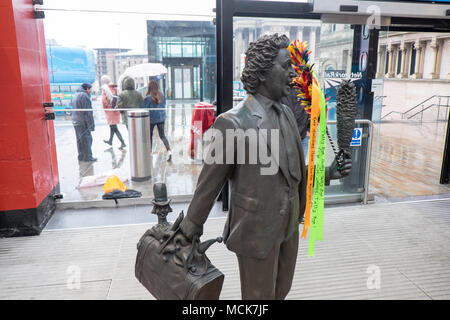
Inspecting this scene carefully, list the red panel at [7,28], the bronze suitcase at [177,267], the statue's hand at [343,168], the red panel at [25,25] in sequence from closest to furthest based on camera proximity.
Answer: the bronze suitcase at [177,267] < the statue's hand at [343,168] < the red panel at [7,28] < the red panel at [25,25]

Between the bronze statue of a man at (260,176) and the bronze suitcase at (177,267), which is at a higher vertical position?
the bronze statue of a man at (260,176)

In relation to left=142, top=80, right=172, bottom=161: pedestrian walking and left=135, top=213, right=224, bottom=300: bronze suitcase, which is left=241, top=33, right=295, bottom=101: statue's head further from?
left=142, top=80, right=172, bottom=161: pedestrian walking

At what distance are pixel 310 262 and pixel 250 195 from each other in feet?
7.14

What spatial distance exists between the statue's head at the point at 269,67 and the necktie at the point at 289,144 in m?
Result: 0.09

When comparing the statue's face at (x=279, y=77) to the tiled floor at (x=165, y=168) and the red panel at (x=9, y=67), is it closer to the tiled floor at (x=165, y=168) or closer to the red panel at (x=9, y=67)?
the red panel at (x=9, y=67)

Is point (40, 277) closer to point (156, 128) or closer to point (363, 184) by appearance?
point (156, 128)

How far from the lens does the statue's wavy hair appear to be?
167cm

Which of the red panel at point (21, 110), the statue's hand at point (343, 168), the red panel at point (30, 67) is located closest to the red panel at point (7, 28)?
the red panel at point (21, 110)

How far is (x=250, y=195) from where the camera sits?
1742 millimetres

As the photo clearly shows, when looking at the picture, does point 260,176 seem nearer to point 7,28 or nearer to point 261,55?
point 261,55

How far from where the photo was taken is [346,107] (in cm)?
179

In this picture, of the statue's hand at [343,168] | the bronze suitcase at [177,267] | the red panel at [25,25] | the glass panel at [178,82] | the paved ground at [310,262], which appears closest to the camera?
the bronze suitcase at [177,267]

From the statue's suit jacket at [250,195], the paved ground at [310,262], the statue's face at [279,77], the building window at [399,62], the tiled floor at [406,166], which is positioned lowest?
the paved ground at [310,262]

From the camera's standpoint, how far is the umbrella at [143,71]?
201 inches
